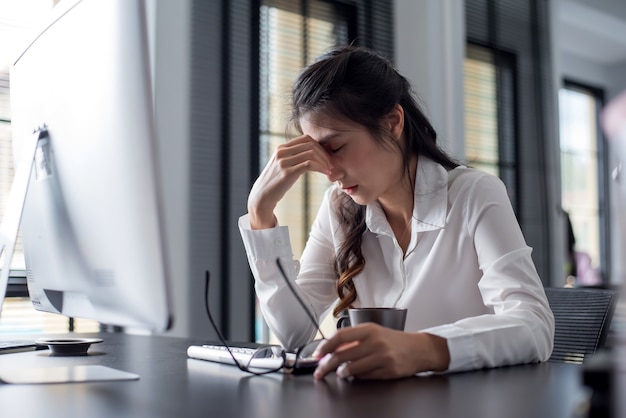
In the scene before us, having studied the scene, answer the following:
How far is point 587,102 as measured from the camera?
21.7ft

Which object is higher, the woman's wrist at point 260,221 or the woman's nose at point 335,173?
the woman's nose at point 335,173

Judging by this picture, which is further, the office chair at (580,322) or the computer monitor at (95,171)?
the office chair at (580,322)

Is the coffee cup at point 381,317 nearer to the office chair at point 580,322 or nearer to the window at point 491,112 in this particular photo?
the office chair at point 580,322

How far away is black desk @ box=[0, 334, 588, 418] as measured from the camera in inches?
25.9

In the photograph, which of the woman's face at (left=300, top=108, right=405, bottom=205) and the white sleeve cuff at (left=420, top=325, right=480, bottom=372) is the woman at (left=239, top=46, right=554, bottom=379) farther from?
the white sleeve cuff at (left=420, top=325, right=480, bottom=372)

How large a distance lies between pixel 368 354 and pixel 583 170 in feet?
20.1

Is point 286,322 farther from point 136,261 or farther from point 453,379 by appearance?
point 136,261

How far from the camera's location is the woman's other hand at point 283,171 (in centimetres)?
140

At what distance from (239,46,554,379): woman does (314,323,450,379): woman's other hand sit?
12.3 inches

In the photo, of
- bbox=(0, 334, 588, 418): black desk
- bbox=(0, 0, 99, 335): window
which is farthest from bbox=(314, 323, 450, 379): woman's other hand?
bbox=(0, 0, 99, 335): window

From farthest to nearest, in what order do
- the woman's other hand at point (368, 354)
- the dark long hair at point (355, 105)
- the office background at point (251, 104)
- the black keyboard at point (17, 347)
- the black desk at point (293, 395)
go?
the office background at point (251, 104), the dark long hair at point (355, 105), the black keyboard at point (17, 347), the woman's other hand at point (368, 354), the black desk at point (293, 395)

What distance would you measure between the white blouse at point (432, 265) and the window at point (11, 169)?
1.03 meters

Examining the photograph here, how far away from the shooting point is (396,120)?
1523mm

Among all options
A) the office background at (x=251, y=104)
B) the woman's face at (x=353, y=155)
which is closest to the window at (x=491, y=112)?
the office background at (x=251, y=104)
